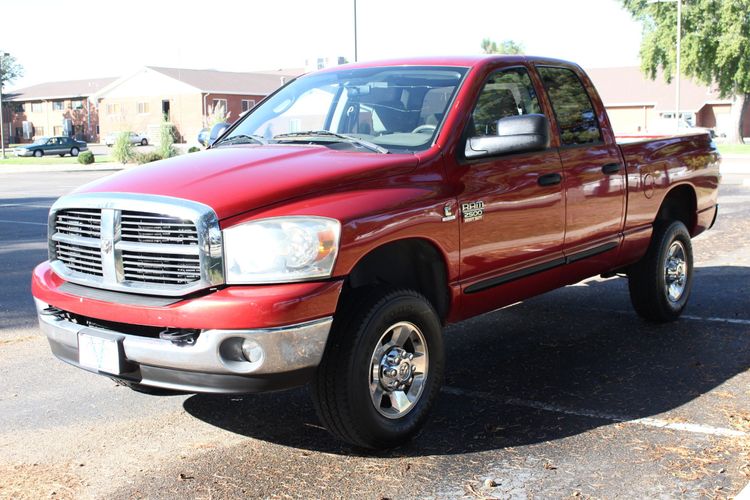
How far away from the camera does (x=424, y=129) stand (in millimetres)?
4992

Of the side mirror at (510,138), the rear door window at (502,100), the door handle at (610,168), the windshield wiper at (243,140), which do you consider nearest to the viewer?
the side mirror at (510,138)

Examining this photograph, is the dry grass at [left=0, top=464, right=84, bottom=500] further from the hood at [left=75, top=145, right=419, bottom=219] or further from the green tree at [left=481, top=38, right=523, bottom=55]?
the green tree at [left=481, top=38, right=523, bottom=55]

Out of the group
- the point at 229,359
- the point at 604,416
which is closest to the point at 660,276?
the point at 604,416

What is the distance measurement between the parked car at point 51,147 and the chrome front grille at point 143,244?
5762 cm

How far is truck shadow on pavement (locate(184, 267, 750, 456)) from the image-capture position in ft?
15.5

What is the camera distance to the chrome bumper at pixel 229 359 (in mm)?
3832

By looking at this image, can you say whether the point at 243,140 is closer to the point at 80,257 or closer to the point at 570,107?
the point at 80,257

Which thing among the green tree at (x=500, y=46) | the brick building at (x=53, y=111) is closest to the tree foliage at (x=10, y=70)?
the brick building at (x=53, y=111)

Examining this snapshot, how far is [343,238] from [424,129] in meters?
1.22

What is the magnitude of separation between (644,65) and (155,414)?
46.8 metres

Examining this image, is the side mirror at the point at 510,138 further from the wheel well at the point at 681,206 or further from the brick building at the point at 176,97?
the brick building at the point at 176,97

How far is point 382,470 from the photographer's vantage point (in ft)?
13.7

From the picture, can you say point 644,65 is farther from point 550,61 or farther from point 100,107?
point 100,107

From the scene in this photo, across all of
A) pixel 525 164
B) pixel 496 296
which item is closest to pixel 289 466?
pixel 496 296
